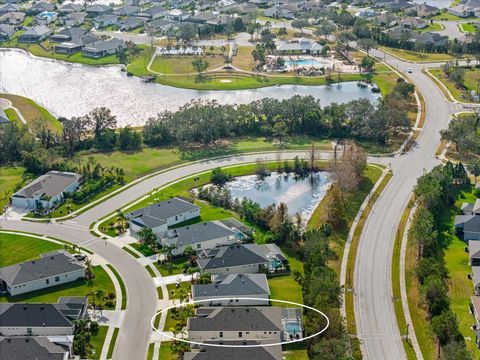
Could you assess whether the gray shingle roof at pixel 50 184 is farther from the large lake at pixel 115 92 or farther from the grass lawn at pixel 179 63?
the grass lawn at pixel 179 63

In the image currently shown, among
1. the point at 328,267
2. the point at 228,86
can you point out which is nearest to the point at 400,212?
the point at 328,267

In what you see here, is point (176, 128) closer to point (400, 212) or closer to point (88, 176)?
point (88, 176)

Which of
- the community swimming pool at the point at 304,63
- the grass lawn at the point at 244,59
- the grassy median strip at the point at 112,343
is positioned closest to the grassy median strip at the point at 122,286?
the grassy median strip at the point at 112,343

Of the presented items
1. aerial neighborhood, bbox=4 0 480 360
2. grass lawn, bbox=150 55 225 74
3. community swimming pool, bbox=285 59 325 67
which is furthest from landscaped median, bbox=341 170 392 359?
grass lawn, bbox=150 55 225 74

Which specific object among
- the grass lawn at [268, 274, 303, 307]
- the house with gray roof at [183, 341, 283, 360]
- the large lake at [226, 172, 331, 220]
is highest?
the large lake at [226, 172, 331, 220]

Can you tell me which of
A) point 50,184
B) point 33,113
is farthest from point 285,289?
point 33,113

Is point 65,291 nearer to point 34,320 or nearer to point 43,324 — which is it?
point 34,320

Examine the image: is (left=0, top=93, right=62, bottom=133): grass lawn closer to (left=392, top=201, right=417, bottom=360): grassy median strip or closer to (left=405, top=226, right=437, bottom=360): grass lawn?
(left=392, top=201, right=417, bottom=360): grassy median strip
